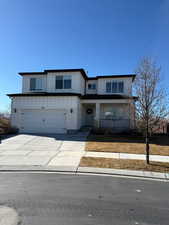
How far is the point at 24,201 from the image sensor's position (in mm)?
4059

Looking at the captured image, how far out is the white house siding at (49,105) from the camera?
58.4 ft

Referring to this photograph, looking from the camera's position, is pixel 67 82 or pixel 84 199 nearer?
pixel 84 199

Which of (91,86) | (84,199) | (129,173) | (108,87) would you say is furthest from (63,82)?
(84,199)

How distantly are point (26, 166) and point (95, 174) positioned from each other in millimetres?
2973

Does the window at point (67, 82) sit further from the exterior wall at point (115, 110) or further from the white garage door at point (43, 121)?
the exterior wall at point (115, 110)

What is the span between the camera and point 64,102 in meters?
17.9

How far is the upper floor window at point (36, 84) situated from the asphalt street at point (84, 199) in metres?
16.4

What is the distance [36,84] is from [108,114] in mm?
9974

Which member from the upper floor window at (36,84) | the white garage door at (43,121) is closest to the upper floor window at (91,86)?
the upper floor window at (36,84)

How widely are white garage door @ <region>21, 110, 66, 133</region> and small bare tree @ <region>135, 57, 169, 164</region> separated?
11.4 m

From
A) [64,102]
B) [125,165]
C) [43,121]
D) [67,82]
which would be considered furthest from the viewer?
[67,82]

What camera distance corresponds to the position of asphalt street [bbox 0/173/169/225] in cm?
338

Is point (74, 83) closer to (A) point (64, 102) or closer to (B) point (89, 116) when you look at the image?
(A) point (64, 102)

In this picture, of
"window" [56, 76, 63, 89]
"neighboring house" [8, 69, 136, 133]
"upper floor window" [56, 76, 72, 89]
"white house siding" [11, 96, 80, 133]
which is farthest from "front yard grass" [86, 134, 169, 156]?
"window" [56, 76, 63, 89]
